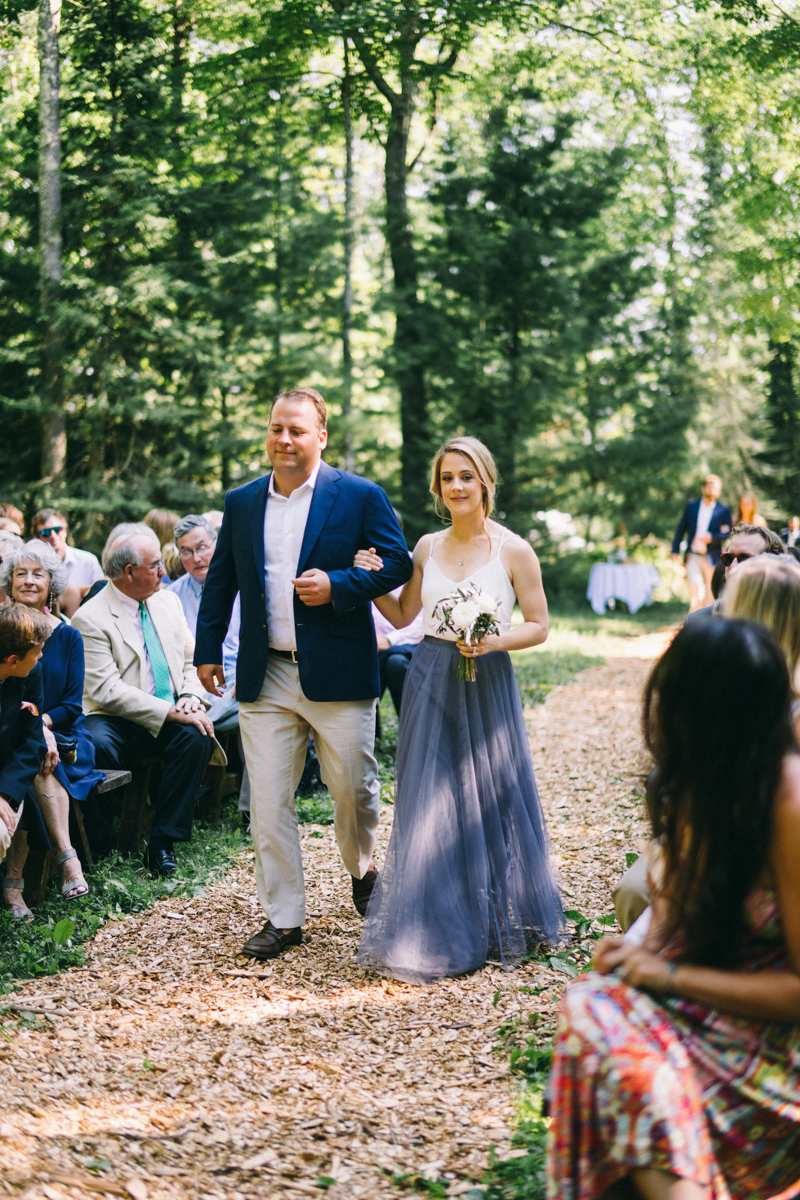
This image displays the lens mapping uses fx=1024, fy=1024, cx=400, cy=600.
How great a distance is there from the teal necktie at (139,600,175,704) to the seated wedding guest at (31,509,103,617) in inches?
64.1

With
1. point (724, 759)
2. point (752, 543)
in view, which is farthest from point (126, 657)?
point (724, 759)

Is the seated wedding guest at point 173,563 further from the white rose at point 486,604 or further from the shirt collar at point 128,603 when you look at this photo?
the white rose at point 486,604

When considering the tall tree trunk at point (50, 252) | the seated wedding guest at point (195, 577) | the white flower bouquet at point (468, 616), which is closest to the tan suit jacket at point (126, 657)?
the seated wedding guest at point (195, 577)

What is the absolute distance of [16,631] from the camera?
4195mm

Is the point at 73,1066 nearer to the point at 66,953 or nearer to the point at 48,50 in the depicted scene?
the point at 66,953

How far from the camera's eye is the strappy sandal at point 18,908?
4484 millimetres

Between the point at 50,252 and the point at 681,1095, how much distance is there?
44.8 feet

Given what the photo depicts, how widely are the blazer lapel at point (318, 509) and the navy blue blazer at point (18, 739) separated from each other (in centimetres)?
133

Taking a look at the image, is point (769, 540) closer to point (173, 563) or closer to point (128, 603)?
point (128, 603)

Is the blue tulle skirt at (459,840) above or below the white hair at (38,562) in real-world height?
below

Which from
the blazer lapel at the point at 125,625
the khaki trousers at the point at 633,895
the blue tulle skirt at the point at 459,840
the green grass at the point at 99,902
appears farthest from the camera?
the blazer lapel at the point at 125,625

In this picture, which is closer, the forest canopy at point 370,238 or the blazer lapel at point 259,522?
the blazer lapel at point 259,522

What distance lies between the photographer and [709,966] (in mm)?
2068

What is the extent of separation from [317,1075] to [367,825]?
1269mm
